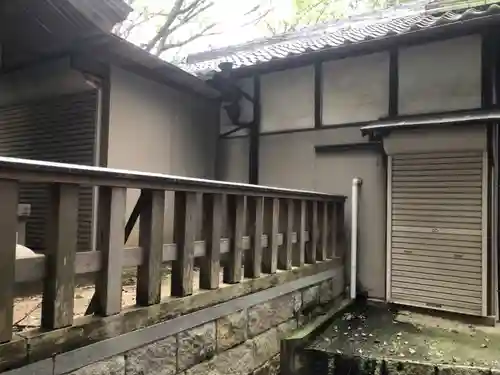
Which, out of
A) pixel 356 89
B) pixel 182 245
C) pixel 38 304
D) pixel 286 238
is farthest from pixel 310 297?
pixel 356 89

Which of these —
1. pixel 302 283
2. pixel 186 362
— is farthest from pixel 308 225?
pixel 186 362

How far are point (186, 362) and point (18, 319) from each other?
45.7 inches

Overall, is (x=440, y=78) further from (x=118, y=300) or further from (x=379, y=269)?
(x=118, y=300)

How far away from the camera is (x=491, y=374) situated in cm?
355

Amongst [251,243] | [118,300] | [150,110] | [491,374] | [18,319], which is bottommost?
[491,374]

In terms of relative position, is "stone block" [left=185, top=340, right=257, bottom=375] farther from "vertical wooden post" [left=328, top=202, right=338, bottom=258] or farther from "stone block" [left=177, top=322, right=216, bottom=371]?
"vertical wooden post" [left=328, top=202, right=338, bottom=258]

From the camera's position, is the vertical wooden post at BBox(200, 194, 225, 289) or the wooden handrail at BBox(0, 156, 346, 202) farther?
the vertical wooden post at BBox(200, 194, 225, 289)

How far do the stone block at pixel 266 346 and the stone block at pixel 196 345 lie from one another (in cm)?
69

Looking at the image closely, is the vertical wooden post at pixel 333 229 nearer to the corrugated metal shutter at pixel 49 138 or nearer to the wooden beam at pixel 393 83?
the wooden beam at pixel 393 83

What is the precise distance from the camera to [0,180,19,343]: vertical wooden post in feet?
6.16

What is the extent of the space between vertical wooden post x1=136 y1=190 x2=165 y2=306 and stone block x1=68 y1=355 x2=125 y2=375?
0.36 meters

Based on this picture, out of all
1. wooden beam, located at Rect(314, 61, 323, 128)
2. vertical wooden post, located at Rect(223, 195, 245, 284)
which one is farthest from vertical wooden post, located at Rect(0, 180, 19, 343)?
wooden beam, located at Rect(314, 61, 323, 128)

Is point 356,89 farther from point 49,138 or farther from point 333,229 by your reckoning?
point 49,138

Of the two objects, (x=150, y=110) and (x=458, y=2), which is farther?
(x=458, y=2)
